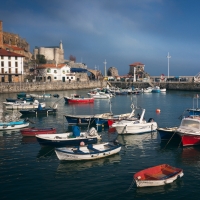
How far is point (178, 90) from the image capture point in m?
112

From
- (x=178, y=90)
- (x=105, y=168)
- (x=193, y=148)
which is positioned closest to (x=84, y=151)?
(x=105, y=168)

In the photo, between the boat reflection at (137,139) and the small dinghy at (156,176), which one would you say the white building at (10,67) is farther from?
the small dinghy at (156,176)

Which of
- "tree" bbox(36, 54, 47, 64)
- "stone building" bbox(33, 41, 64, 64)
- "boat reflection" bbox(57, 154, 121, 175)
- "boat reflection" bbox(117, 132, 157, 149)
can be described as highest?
"stone building" bbox(33, 41, 64, 64)

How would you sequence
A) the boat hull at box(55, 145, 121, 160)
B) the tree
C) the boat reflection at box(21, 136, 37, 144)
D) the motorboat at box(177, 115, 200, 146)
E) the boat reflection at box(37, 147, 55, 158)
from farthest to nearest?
the tree → the boat reflection at box(21, 136, 37, 144) → the motorboat at box(177, 115, 200, 146) → the boat reflection at box(37, 147, 55, 158) → the boat hull at box(55, 145, 121, 160)

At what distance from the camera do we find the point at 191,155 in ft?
82.8

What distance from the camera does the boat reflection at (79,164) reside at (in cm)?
2138

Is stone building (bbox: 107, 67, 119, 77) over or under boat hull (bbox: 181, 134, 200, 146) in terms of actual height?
over

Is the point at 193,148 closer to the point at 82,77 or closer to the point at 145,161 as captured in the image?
the point at 145,161

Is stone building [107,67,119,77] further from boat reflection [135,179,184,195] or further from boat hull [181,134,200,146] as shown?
boat reflection [135,179,184,195]

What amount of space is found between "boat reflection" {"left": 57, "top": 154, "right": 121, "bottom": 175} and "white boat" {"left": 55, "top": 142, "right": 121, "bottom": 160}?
0.33 meters

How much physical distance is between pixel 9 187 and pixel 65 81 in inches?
3907

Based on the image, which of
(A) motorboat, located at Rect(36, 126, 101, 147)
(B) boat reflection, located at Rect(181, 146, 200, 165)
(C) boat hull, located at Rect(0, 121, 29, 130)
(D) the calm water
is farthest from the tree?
(B) boat reflection, located at Rect(181, 146, 200, 165)

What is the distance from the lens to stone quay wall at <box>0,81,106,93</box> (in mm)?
88812

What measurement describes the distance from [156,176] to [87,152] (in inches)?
249
